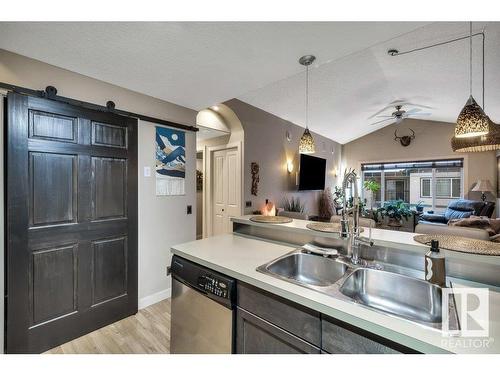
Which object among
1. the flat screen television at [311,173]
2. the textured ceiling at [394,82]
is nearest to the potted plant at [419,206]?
the textured ceiling at [394,82]

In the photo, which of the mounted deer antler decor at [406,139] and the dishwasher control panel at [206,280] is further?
the mounted deer antler decor at [406,139]

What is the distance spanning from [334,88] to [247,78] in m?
2.10

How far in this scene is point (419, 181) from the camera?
675 cm

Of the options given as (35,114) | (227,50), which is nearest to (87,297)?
(35,114)

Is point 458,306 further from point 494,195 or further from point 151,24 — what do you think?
point 494,195

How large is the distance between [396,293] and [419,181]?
707cm

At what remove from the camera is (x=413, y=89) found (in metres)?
3.99

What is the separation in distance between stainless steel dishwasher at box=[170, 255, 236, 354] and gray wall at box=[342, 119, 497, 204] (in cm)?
729

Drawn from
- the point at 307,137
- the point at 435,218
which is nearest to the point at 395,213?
the point at 435,218

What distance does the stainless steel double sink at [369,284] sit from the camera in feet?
3.28

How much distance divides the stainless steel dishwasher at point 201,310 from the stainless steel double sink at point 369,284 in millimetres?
267

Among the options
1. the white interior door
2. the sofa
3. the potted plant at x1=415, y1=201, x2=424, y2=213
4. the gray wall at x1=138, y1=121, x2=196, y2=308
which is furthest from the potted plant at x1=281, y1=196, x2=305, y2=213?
the potted plant at x1=415, y1=201, x2=424, y2=213

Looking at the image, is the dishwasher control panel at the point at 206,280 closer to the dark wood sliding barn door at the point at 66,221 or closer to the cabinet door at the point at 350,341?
the cabinet door at the point at 350,341

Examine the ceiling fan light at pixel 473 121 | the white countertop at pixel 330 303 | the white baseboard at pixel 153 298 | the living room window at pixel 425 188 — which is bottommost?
the white baseboard at pixel 153 298
